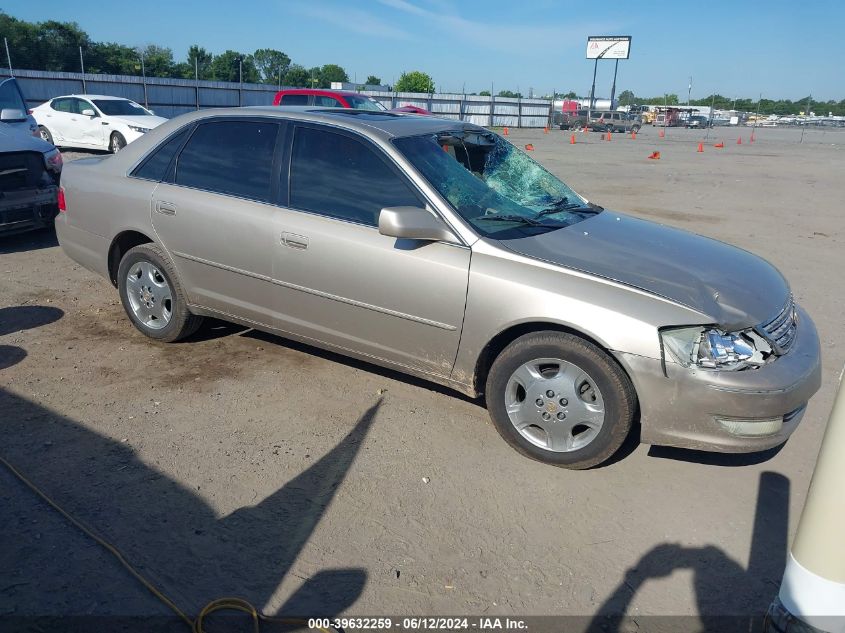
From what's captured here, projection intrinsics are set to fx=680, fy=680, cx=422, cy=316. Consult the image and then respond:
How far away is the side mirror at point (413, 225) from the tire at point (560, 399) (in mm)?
720

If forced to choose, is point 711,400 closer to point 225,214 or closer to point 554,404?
point 554,404

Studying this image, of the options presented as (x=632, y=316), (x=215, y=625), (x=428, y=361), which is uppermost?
(x=632, y=316)

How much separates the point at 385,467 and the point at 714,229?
8524mm

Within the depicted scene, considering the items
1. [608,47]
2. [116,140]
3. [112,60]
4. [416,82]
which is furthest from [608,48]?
[116,140]

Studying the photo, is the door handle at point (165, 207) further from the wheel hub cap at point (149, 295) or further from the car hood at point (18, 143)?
the car hood at point (18, 143)

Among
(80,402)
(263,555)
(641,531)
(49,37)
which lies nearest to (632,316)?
(641,531)

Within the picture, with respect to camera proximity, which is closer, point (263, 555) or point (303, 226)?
point (263, 555)

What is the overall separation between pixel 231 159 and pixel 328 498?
8.16 ft

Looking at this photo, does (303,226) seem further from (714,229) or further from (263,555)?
(714,229)

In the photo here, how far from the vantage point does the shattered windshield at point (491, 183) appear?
13.0ft

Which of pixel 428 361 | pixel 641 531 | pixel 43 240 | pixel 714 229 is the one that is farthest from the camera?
pixel 714 229

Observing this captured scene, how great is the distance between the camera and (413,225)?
364cm

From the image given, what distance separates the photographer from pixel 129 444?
367cm

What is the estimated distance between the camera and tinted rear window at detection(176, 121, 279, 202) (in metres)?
4.45
